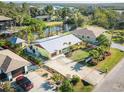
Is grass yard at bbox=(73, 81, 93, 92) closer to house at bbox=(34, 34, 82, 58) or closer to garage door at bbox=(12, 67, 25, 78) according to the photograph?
garage door at bbox=(12, 67, 25, 78)

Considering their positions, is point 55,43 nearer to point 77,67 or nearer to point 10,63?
point 77,67

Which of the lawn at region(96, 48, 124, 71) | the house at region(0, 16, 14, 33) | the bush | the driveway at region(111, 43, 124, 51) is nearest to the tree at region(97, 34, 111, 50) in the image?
the lawn at region(96, 48, 124, 71)

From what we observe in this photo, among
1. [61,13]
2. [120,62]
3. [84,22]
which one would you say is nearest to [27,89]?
[120,62]

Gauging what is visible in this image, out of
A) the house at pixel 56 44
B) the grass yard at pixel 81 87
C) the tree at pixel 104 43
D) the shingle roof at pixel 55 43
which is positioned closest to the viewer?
the grass yard at pixel 81 87

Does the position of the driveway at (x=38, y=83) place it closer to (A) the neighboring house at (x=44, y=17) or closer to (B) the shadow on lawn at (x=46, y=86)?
(B) the shadow on lawn at (x=46, y=86)

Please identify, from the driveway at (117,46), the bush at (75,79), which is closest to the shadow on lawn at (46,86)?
the bush at (75,79)

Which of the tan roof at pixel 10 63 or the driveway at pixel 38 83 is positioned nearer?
the driveway at pixel 38 83

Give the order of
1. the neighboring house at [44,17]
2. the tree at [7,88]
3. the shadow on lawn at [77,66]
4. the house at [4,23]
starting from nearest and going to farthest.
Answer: the tree at [7,88], the shadow on lawn at [77,66], the house at [4,23], the neighboring house at [44,17]
